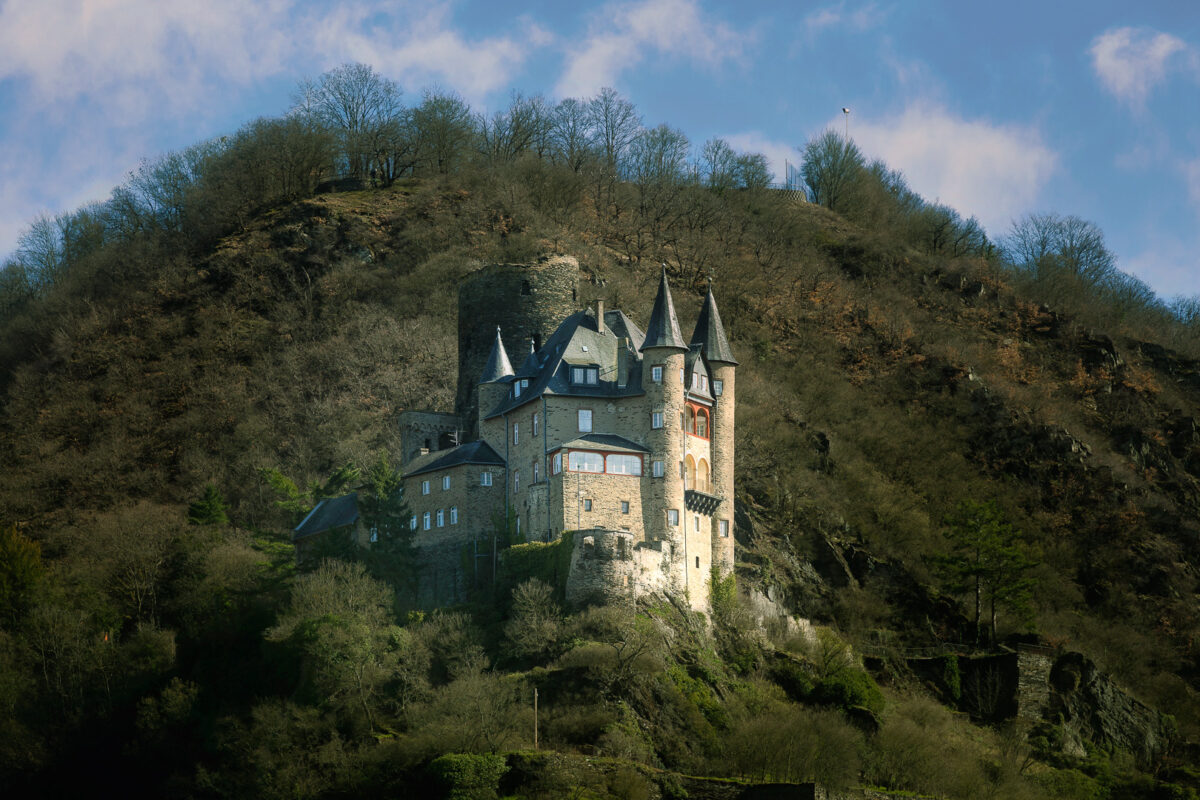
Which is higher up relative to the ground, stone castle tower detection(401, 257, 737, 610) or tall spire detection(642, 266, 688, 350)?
tall spire detection(642, 266, 688, 350)

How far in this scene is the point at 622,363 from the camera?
183 feet

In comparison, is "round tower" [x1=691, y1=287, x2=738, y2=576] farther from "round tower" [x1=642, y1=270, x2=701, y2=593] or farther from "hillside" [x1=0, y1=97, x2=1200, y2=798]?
"round tower" [x1=642, y1=270, x2=701, y2=593]

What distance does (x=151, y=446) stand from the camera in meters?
77.7

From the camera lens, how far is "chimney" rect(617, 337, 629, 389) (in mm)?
55375

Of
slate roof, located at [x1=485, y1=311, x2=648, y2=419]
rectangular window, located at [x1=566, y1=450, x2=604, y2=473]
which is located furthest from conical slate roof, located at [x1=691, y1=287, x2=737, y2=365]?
rectangular window, located at [x1=566, y1=450, x2=604, y2=473]

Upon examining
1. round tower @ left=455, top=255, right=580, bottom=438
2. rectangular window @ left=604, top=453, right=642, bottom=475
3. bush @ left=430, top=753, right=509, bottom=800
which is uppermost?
round tower @ left=455, top=255, right=580, bottom=438

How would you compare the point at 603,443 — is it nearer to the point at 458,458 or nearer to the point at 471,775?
the point at 458,458

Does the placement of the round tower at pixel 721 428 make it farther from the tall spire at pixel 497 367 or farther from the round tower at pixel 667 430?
the tall spire at pixel 497 367

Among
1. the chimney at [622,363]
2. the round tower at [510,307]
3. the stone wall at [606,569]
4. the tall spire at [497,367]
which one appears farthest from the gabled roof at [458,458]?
the round tower at [510,307]

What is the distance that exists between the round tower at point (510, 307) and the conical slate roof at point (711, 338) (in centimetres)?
1145

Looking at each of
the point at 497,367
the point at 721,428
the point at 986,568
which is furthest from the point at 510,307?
the point at 986,568

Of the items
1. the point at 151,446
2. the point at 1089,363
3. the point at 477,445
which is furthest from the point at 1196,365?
the point at 151,446

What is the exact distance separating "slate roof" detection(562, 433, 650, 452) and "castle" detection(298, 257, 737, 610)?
1.8 inches

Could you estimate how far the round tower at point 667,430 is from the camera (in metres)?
53.0
